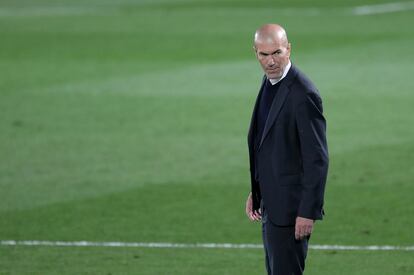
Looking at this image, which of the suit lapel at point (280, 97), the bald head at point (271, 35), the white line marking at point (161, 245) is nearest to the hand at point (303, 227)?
the suit lapel at point (280, 97)

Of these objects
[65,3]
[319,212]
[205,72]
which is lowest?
[65,3]

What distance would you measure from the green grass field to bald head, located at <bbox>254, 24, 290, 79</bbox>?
139 inches

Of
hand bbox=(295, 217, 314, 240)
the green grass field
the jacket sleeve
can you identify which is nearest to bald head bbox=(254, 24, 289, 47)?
the jacket sleeve

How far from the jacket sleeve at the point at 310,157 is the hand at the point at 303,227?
0.03 meters

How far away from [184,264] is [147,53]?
18.1 m

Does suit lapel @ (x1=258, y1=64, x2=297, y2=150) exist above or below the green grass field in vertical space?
above

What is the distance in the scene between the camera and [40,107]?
2084 cm

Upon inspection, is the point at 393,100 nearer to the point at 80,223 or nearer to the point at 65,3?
the point at 80,223

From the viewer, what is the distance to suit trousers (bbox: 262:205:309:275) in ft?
26.0

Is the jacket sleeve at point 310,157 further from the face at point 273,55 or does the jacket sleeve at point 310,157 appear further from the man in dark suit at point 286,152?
the face at point 273,55

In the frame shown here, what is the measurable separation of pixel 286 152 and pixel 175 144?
968cm

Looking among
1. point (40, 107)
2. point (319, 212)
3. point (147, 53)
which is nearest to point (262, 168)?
point (319, 212)

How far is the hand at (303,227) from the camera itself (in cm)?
775

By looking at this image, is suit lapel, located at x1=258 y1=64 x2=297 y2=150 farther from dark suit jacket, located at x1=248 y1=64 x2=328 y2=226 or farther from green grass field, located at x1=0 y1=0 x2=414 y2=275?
green grass field, located at x1=0 y1=0 x2=414 y2=275
